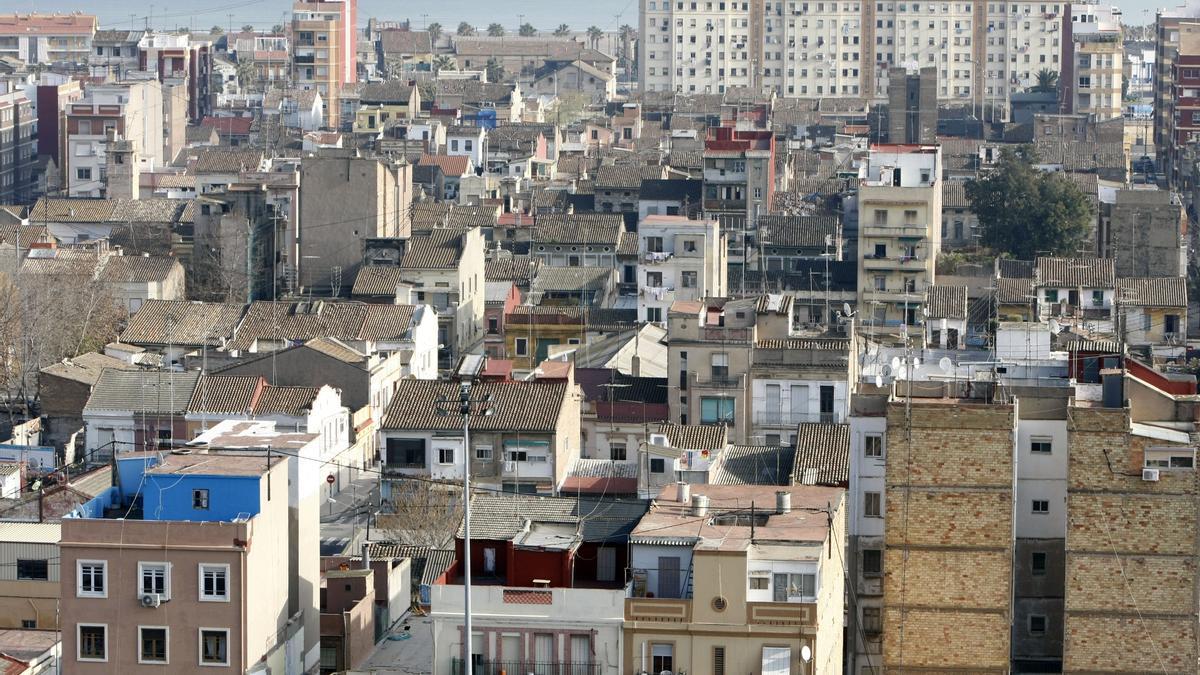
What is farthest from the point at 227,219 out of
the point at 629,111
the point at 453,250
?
the point at 629,111

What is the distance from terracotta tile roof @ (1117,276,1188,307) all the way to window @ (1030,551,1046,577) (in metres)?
23.3

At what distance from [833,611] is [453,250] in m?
28.8

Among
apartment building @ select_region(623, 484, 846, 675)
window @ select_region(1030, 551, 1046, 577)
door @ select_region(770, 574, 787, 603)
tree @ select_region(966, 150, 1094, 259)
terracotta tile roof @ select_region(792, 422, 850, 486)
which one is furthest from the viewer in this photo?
tree @ select_region(966, 150, 1094, 259)

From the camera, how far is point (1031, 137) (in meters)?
101

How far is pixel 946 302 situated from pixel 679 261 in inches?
215

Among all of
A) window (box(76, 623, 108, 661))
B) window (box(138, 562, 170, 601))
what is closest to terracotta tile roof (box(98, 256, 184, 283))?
window (box(76, 623, 108, 661))

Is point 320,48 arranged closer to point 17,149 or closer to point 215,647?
point 17,149

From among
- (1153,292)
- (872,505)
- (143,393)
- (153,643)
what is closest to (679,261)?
(1153,292)

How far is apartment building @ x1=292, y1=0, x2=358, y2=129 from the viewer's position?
110250mm

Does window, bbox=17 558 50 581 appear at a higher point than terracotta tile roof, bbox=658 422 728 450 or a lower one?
lower

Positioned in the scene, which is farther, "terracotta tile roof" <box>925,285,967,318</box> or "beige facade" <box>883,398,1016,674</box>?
"terracotta tile roof" <box>925,285,967,318</box>

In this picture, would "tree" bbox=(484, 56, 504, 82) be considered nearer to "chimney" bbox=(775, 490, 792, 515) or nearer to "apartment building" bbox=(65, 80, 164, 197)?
"apartment building" bbox=(65, 80, 164, 197)

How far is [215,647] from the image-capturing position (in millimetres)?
24688

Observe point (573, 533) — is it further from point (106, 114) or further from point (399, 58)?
point (399, 58)
